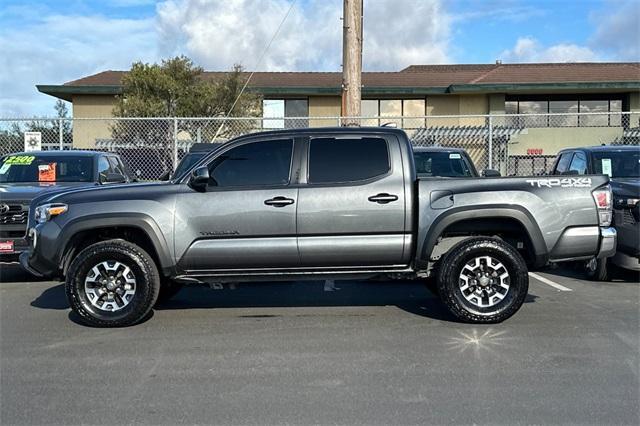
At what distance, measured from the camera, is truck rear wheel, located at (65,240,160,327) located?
599cm

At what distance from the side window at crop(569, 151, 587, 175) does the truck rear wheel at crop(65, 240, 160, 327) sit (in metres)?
6.73

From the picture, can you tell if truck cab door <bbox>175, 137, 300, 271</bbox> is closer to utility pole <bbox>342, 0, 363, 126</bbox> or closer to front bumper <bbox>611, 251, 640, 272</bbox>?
front bumper <bbox>611, 251, 640, 272</bbox>

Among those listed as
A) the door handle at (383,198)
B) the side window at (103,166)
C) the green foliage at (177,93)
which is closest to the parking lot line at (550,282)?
the door handle at (383,198)

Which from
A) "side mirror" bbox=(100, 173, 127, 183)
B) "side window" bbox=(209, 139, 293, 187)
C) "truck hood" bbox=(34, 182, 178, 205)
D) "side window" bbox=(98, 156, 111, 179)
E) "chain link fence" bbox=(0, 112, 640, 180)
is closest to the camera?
"truck hood" bbox=(34, 182, 178, 205)

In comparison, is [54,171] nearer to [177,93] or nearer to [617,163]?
[617,163]

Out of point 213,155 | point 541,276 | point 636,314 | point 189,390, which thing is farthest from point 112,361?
point 541,276

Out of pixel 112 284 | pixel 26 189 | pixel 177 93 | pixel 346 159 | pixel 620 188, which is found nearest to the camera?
pixel 112 284

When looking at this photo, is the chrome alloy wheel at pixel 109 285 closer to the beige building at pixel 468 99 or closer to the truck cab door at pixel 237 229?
the truck cab door at pixel 237 229

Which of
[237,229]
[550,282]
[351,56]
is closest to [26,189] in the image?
[237,229]

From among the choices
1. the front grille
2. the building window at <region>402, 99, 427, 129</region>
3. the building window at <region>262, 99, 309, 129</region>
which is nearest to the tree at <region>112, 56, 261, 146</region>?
the building window at <region>262, 99, 309, 129</region>

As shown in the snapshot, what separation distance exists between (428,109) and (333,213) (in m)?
21.8

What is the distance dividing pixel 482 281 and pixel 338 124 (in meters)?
11.9

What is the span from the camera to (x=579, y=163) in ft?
31.6

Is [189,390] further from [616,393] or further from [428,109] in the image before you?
[428,109]
